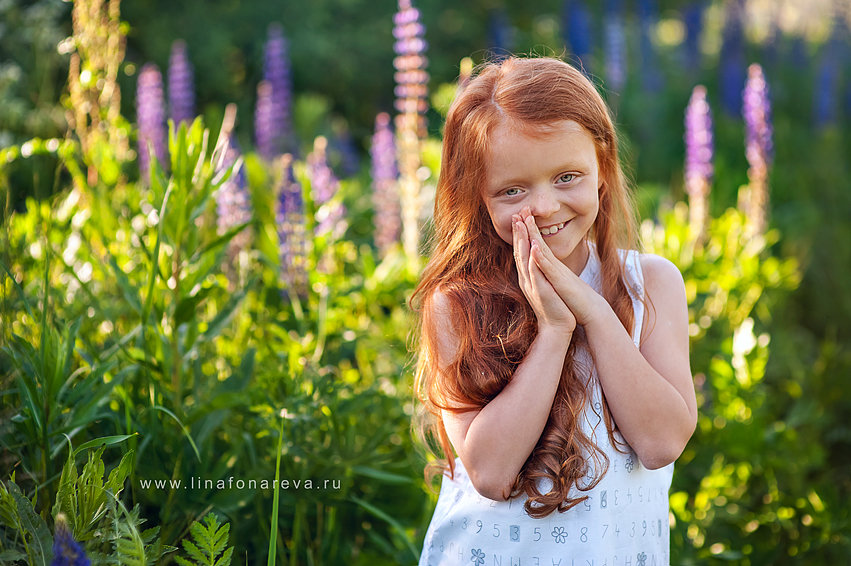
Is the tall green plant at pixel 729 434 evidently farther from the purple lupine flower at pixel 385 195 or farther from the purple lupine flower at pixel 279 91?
the purple lupine flower at pixel 279 91

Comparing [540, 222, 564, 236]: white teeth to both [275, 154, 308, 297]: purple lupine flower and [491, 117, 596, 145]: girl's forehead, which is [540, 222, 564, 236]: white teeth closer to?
[491, 117, 596, 145]: girl's forehead

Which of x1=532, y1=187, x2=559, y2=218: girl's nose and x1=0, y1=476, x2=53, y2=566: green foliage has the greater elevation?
x1=532, y1=187, x2=559, y2=218: girl's nose

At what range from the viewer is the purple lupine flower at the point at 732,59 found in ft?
27.2

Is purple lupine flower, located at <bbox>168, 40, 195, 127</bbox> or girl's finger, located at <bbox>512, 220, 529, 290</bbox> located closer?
girl's finger, located at <bbox>512, 220, 529, 290</bbox>

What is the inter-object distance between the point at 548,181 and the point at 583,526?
2.07ft

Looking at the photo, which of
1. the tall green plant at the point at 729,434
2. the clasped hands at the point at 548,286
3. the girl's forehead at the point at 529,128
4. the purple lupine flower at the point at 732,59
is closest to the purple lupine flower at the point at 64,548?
the clasped hands at the point at 548,286

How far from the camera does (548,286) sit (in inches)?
56.4

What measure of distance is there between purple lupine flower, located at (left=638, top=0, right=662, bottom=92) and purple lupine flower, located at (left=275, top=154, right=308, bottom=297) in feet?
23.6

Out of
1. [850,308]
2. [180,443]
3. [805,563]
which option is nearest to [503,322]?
[180,443]

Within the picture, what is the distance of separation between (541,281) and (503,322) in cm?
15

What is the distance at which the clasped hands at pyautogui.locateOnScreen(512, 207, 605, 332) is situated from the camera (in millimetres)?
1432

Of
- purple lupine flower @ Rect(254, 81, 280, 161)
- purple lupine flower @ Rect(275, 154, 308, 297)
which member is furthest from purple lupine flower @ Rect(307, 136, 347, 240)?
purple lupine flower @ Rect(254, 81, 280, 161)

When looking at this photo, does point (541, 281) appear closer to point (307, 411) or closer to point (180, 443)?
point (307, 411)

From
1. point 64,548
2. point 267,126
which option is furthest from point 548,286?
point 267,126
